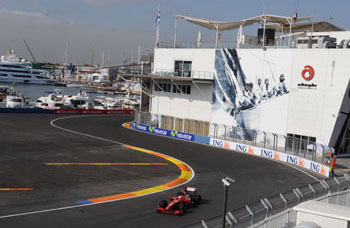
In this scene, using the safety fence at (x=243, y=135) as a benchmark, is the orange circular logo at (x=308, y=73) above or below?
above

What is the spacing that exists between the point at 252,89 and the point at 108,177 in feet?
79.7

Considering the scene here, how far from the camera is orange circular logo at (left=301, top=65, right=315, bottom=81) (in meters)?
42.7

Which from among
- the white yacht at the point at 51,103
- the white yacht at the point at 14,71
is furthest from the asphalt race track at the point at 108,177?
the white yacht at the point at 14,71

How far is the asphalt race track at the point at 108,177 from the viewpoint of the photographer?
20.1 metres

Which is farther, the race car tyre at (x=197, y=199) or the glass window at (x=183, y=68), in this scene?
the glass window at (x=183, y=68)

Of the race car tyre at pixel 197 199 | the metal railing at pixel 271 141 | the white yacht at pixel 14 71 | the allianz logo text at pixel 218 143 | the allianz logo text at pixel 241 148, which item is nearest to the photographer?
the race car tyre at pixel 197 199

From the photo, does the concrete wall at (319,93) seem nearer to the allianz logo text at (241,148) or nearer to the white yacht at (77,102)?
the allianz logo text at (241,148)

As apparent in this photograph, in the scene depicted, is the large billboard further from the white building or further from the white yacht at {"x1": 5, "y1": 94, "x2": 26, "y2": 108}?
the white yacht at {"x1": 5, "y1": 94, "x2": 26, "y2": 108}

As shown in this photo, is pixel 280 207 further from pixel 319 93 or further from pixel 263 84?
pixel 263 84

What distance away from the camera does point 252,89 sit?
48125mm

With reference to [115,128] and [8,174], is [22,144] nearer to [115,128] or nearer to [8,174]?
[8,174]

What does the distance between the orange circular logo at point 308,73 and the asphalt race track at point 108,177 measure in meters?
9.86

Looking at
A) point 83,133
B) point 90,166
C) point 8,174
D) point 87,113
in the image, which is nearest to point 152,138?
point 83,133

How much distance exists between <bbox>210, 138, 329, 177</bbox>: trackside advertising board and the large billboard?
3204mm
